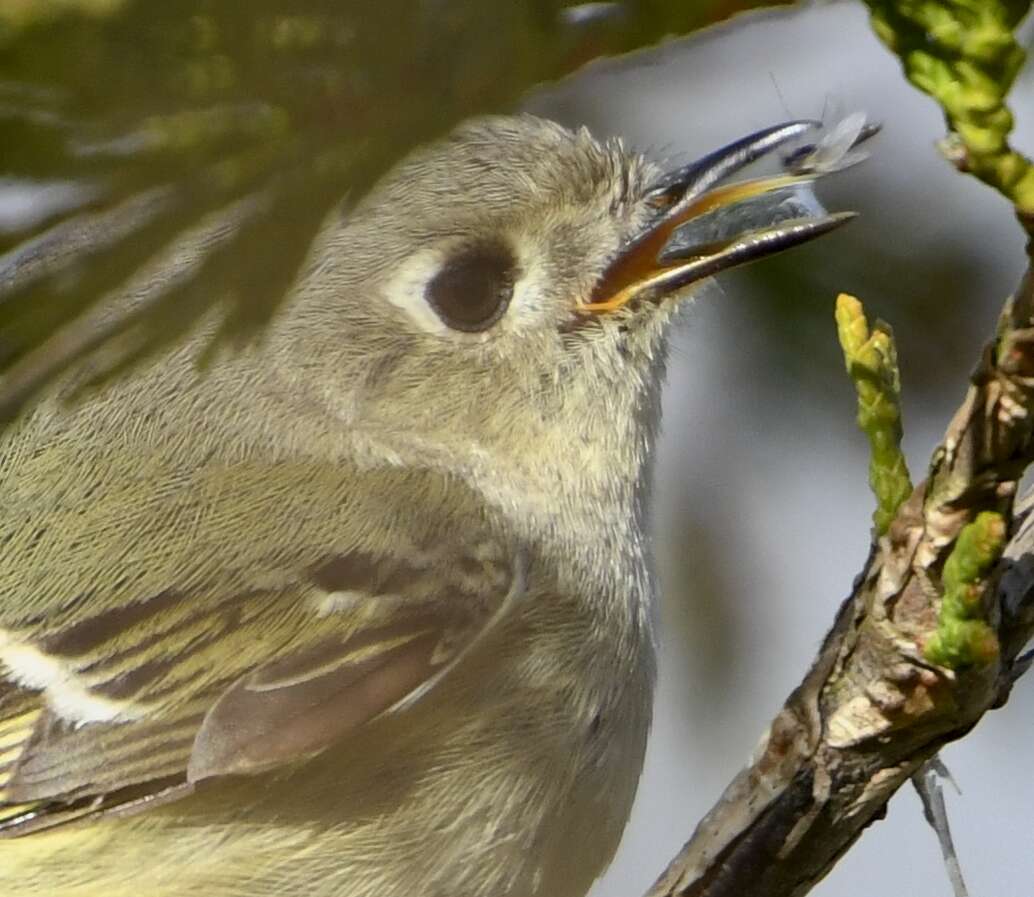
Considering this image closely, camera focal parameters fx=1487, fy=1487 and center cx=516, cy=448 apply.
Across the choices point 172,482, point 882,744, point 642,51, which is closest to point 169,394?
point 172,482

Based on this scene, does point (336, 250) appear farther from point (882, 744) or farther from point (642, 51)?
point (642, 51)

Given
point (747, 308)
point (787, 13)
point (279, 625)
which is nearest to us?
point (787, 13)

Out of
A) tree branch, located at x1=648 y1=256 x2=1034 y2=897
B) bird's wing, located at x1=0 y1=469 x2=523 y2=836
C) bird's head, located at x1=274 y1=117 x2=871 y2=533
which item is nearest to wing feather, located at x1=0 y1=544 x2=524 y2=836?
bird's wing, located at x1=0 y1=469 x2=523 y2=836

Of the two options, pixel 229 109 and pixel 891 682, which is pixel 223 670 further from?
pixel 229 109

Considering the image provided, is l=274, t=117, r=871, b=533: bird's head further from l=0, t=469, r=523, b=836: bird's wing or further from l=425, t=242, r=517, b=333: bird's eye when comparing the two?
l=0, t=469, r=523, b=836: bird's wing

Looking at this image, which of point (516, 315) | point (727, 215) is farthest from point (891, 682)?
point (516, 315)
